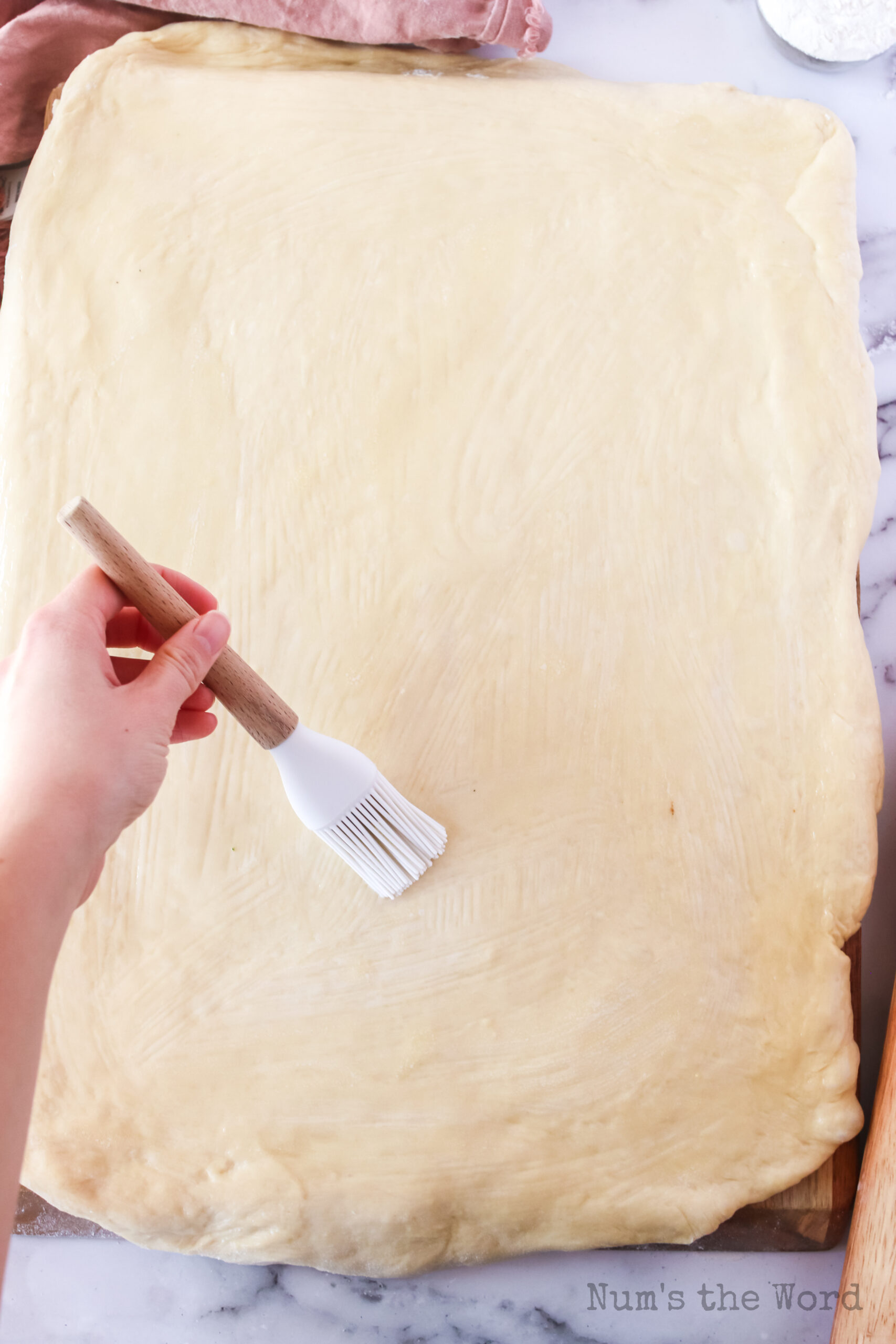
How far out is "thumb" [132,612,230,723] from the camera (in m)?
0.75

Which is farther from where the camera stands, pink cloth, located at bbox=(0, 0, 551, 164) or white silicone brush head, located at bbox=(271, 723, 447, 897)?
pink cloth, located at bbox=(0, 0, 551, 164)

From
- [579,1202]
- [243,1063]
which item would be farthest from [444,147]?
[579,1202]

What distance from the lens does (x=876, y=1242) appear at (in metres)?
0.92

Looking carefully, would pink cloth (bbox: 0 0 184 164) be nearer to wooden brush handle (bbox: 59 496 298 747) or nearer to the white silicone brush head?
wooden brush handle (bbox: 59 496 298 747)

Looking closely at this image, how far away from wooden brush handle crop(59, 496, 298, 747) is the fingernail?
16 mm

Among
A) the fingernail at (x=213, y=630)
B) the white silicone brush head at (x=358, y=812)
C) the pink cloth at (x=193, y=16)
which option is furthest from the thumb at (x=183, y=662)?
the pink cloth at (x=193, y=16)

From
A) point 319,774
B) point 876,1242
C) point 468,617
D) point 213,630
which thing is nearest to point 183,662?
point 213,630

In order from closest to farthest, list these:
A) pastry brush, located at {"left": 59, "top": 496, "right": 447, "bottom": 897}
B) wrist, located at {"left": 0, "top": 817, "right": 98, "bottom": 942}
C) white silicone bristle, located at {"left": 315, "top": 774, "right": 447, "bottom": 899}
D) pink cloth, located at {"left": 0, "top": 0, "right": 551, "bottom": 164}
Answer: wrist, located at {"left": 0, "top": 817, "right": 98, "bottom": 942} < pastry brush, located at {"left": 59, "top": 496, "right": 447, "bottom": 897} < white silicone bristle, located at {"left": 315, "top": 774, "right": 447, "bottom": 899} < pink cloth, located at {"left": 0, "top": 0, "right": 551, "bottom": 164}

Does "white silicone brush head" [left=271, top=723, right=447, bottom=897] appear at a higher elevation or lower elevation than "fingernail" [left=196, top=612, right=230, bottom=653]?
lower

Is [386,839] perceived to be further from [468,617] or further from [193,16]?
[193,16]

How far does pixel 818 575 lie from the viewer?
991mm

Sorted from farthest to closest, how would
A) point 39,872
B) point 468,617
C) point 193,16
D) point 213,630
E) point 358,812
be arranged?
point 193,16 → point 468,617 → point 358,812 → point 213,630 → point 39,872

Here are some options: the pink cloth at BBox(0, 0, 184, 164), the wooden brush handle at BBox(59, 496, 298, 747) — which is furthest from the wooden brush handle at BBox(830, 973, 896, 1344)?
the pink cloth at BBox(0, 0, 184, 164)

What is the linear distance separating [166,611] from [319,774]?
0.68 feet
